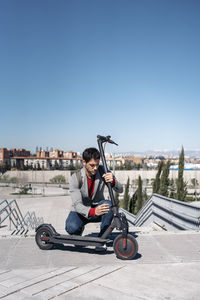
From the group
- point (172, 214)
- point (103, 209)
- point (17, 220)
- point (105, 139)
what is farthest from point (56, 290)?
point (17, 220)

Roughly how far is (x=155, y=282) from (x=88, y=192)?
1.38m

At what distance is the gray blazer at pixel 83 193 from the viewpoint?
3.43 m

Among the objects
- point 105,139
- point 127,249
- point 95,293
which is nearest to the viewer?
point 95,293

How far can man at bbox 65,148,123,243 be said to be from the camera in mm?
3461

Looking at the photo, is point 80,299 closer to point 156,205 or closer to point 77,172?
point 77,172

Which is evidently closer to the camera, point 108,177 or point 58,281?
point 58,281

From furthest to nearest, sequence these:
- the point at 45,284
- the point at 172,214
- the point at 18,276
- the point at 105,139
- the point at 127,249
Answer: the point at 172,214
the point at 105,139
the point at 127,249
the point at 18,276
the point at 45,284

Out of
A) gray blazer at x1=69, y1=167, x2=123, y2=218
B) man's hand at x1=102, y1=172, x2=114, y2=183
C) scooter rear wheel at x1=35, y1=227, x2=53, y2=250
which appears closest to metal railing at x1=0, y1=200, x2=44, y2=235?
scooter rear wheel at x1=35, y1=227, x2=53, y2=250

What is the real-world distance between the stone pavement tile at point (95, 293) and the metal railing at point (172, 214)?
3.10 m

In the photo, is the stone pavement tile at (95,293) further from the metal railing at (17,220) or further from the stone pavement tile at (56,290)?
the metal railing at (17,220)

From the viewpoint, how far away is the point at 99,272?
2818 millimetres

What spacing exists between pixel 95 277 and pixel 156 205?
564 cm

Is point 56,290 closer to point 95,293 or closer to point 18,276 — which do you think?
point 95,293

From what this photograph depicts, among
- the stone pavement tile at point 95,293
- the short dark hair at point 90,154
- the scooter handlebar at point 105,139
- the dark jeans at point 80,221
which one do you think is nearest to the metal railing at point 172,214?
the dark jeans at point 80,221
